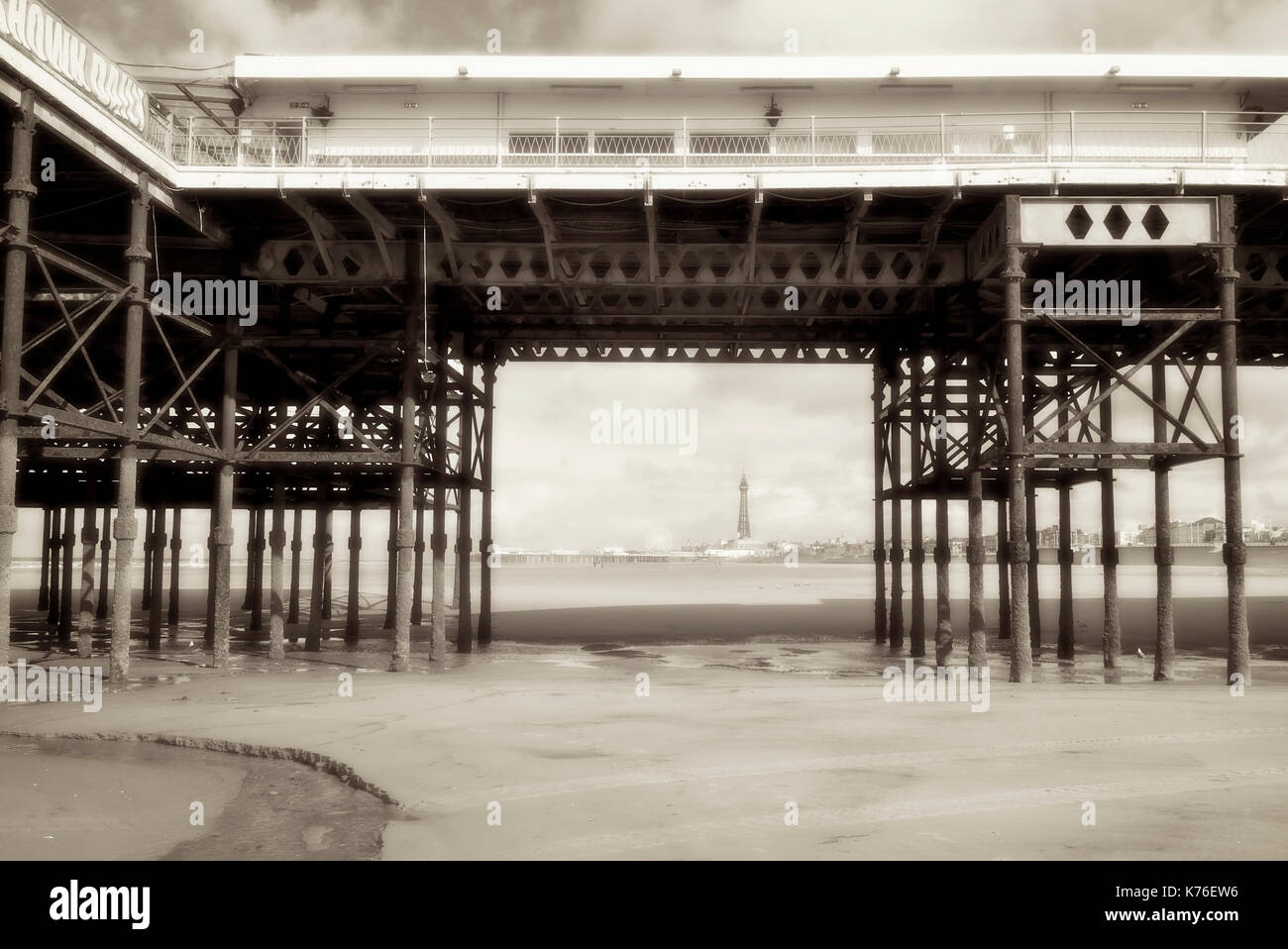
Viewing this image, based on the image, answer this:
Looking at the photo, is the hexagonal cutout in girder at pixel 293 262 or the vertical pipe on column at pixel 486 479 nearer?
the hexagonal cutout in girder at pixel 293 262

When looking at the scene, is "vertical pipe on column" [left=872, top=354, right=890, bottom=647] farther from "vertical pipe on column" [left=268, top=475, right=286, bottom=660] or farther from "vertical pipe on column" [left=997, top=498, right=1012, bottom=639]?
"vertical pipe on column" [left=268, top=475, right=286, bottom=660]

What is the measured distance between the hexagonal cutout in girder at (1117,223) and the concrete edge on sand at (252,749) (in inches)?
539

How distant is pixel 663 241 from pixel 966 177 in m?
5.95

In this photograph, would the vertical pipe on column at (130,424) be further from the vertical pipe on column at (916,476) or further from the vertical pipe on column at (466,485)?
the vertical pipe on column at (916,476)

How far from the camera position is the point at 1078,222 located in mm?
16094

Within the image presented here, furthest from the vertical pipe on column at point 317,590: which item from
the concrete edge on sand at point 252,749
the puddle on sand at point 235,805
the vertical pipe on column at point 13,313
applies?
the puddle on sand at point 235,805

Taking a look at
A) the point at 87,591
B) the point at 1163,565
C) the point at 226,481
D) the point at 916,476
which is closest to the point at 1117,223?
the point at 1163,565

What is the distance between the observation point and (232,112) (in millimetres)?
20703

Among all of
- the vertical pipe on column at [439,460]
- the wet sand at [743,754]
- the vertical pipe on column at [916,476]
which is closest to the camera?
the wet sand at [743,754]

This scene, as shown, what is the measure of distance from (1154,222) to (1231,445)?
3.75m

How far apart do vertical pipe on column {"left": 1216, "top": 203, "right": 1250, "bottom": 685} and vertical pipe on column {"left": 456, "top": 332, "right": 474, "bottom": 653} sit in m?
14.3

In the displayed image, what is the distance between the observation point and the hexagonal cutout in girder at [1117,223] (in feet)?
51.6

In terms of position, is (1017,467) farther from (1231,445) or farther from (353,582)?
(353,582)
